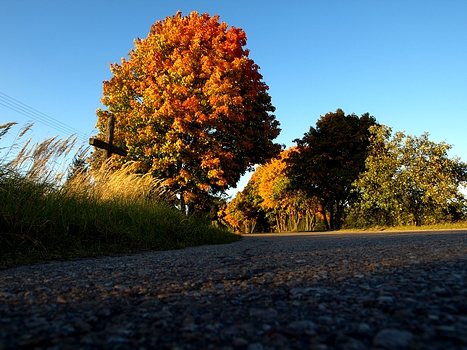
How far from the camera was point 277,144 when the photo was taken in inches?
631

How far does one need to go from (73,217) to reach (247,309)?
161 inches

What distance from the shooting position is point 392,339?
1.11 meters

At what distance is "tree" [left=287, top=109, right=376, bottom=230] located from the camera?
21.8m

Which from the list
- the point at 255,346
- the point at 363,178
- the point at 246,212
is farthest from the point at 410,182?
the point at 246,212

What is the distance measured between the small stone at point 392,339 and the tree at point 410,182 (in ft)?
57.5

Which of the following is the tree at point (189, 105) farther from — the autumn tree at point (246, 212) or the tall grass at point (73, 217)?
the autumn tree at point (246, 212)

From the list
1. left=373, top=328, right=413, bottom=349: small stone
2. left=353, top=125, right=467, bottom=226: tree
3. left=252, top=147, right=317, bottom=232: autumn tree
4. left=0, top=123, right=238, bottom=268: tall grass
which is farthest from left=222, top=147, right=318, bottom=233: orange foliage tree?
left=373, top=328, right=413, bottom=349: small stone

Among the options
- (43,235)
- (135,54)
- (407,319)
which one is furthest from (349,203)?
(407,319)

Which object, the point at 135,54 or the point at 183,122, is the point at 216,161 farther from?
the point at 135,54

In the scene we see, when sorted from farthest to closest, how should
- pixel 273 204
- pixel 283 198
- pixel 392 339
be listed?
1. pixel 273 204
2. pixel 283 198
3. pixel 392 339

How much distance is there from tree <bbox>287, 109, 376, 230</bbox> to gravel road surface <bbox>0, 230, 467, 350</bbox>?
19.8 m

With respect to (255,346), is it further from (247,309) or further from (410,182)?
(410,182)

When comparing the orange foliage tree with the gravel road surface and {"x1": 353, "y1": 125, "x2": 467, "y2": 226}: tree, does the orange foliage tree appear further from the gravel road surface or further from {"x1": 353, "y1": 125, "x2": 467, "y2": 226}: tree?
the gravel road surface

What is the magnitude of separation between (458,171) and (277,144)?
30.2ft
